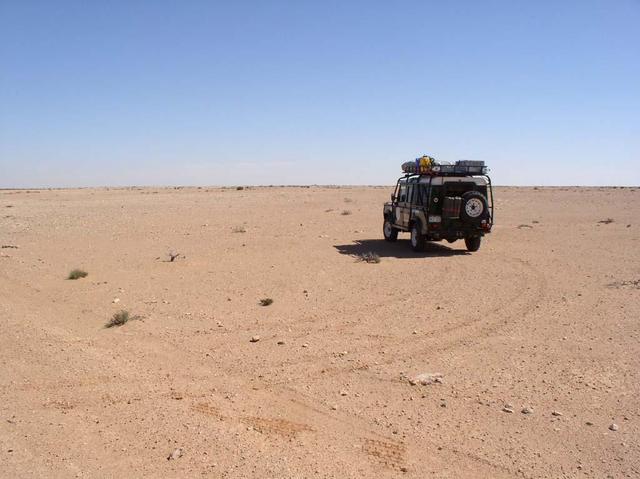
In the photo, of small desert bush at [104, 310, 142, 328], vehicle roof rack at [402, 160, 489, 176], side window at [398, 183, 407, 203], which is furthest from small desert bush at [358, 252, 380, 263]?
small desert bush at [104, 310, 142, 328]

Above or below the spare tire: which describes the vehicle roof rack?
above

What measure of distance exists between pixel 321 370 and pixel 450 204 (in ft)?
31.0

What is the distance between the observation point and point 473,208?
15.0 metres

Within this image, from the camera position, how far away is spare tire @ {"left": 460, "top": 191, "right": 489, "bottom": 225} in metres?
15.0

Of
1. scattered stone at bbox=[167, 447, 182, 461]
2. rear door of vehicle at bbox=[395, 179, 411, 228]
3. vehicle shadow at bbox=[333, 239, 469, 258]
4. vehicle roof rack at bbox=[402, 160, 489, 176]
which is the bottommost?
scattered stone at bbox=[167, 447, 182, 461]

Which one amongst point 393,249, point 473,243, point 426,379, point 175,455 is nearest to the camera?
point 175,455

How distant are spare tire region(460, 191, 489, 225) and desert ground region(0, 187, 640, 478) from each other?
1.68 m

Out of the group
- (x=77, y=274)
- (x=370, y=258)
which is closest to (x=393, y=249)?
(x=370, y=258)

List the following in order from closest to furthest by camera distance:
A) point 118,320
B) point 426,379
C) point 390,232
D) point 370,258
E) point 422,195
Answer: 1. point 426,379
2. point 118,320
3. point 370,258
4. point 422,195
5. point 390,232

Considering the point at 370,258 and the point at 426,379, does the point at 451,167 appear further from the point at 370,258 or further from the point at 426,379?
the point at 426,379

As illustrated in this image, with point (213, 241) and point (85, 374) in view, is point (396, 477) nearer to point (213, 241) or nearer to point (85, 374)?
point (85, 374)

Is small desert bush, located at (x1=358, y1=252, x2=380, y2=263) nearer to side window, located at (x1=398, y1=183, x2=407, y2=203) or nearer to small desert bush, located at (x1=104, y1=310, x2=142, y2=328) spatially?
side window, located at (x1=398, y1=183, x2=407, y2=203)

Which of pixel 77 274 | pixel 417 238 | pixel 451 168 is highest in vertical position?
pixel 451 168

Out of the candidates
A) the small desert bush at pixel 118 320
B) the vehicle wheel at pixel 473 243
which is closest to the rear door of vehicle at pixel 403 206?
the vehicle wheel at pixel 473 243
